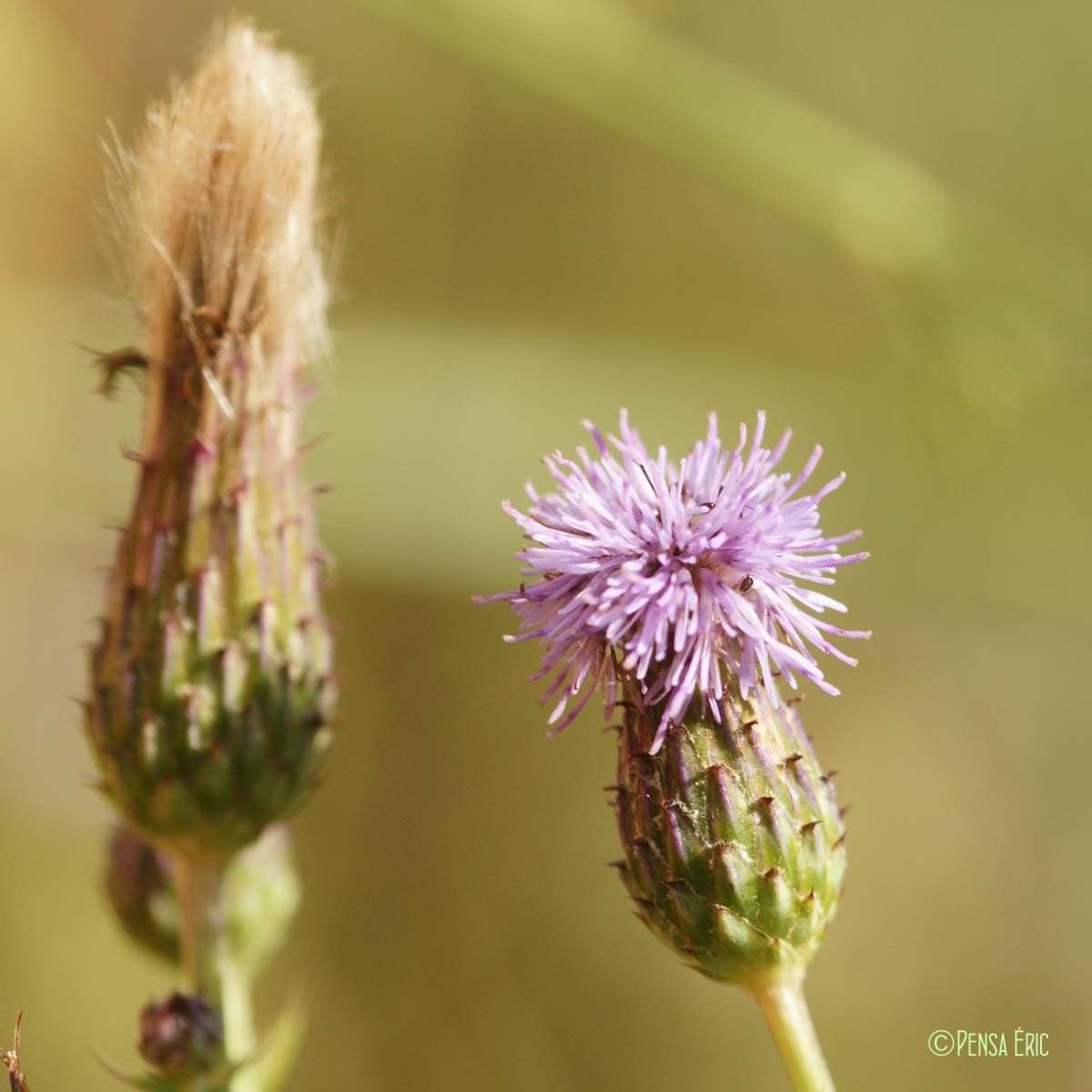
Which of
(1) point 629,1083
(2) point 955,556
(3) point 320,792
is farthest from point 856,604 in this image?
(3) point 320,792

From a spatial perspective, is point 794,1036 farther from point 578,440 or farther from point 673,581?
point 578,440

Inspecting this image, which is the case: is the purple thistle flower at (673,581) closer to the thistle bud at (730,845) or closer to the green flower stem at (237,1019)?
the thistle bud at (730,845)

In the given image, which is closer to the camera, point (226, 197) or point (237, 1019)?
point (226, 197)

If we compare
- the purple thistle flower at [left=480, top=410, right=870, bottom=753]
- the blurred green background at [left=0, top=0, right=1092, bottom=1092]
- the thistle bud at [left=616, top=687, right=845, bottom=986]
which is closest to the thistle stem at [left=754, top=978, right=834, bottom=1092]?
the thistle bud at [left=616, top=687, right=845, bottom=986]

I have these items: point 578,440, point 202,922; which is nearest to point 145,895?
point 202,922

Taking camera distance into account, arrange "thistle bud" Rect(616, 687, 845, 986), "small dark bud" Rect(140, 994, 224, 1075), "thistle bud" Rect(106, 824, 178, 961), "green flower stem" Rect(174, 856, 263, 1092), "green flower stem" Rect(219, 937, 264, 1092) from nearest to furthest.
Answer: "thistle bud" Rect(616, 687, 845, 986), "small dark bud" Rect(140, 994, 224, 1075), "green flower stem" Rect(219, 937, 264, 1092), "green flower stem" Rect(174, 856, 263, 1092), "thistle bud" Rect(106, 824, 178, 961)

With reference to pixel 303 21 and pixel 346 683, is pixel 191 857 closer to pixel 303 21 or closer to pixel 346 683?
pixel 346 683

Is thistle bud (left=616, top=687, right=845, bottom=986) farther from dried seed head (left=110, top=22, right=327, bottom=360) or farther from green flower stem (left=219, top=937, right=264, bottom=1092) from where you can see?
dried seed head (left=110, top=22, right=327, bottom=360)
